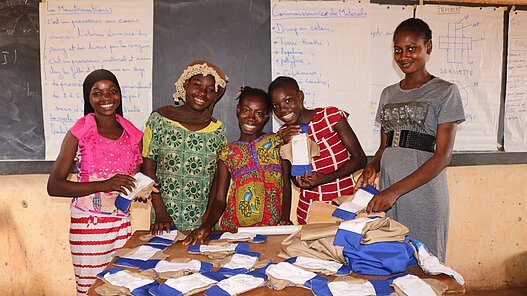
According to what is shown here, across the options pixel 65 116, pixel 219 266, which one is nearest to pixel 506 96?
pixel 219 266

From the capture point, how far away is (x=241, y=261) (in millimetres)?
1533

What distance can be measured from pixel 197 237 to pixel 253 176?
Answer: 1.98 ft

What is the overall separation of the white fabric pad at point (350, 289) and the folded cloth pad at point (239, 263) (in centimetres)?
34

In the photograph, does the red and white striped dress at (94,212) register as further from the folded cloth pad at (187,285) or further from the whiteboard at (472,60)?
the whiteboard at (472,60)

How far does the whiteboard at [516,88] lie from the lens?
362 centimetres

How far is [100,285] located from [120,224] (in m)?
0.96

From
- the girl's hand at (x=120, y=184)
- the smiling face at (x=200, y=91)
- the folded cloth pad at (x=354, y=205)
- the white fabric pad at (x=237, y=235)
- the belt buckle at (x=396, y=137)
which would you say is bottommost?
the white fabric pad at (x=237, y=235)

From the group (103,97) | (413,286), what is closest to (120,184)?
(103,97)

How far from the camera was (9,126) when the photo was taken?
3125mm

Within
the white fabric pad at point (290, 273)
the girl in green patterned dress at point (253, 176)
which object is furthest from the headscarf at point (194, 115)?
the white fabric pad at point (290, 273)

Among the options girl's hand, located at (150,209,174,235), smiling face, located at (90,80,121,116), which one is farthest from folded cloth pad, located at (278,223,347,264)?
smiling face, located at (90,80,121,116)

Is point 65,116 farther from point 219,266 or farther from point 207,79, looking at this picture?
point 219,266

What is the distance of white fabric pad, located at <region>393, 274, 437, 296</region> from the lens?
1.27 m

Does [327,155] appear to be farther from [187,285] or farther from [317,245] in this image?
[187,285]
